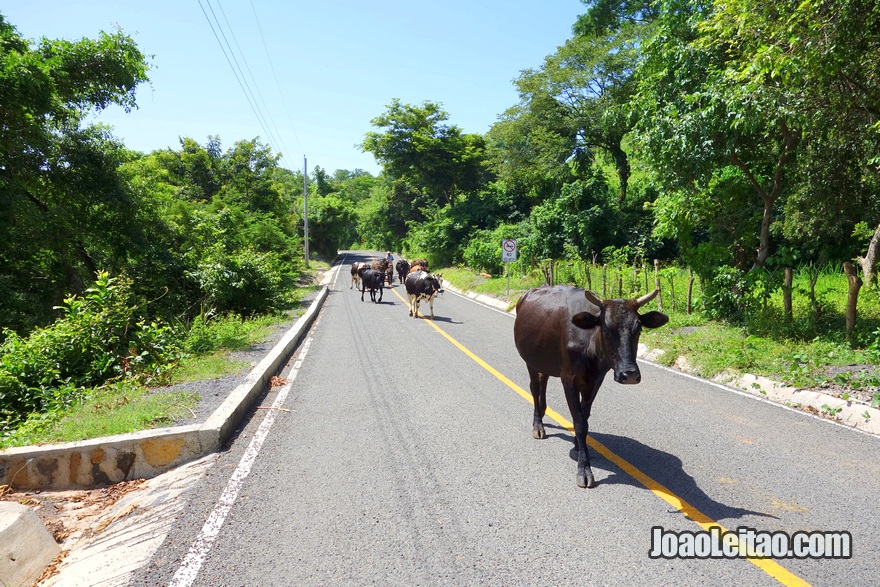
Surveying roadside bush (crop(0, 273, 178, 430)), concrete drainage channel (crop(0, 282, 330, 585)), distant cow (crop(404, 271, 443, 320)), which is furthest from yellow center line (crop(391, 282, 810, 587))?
distant cow (crop(404, 271, 443, 320))

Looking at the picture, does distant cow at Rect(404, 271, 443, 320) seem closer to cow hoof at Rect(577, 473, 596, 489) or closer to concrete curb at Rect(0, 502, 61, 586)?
cow hoof at Rect(577, 473, 596, 489)

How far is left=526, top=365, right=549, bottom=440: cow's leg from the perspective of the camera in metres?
5.55

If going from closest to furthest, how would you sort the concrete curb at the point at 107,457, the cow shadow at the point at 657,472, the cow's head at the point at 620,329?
the cow shadow at the point at 657,472 < the cow's head at the point at 620,329 < the concrete curb at the point at 107,457

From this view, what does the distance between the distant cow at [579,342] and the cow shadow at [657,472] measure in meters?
0.34

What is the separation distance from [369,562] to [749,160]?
12.0 meters

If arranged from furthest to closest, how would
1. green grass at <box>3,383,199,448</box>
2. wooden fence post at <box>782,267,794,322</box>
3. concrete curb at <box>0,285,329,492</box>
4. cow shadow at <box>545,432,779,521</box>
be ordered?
1. wooden fence post at <box>782,267,794,322</box>
2. green grass at <box>3,383,199,448</box>
3. concrete curb at <box>0,285,329,492</box>
4. cow shadow at <box>545,432,779,521</box>

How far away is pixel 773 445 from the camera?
17.2 ft

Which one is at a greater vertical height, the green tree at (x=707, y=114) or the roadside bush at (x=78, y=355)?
the green tree at (x=707, y=114)

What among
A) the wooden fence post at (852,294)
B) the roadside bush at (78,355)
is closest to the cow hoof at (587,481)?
the roadside bush at (78,355)

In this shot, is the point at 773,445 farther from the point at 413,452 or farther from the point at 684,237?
the point at 684,237

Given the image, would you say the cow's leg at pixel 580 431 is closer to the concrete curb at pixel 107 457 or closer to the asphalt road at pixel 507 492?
the asphalt road at pixel 507 492

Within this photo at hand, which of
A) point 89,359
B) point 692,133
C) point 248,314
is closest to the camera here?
point 89,359

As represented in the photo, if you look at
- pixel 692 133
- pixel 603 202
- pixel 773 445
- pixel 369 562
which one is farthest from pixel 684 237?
pixel 603 202

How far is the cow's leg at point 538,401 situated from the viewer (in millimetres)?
5547
